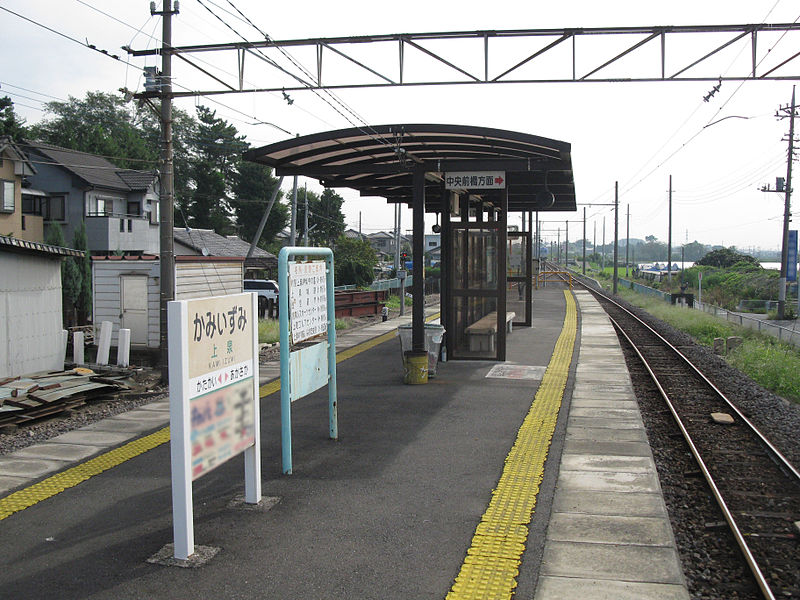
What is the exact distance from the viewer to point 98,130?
5112 centimetres

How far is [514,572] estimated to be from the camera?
16.2 ft

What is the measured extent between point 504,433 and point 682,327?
2041 cm

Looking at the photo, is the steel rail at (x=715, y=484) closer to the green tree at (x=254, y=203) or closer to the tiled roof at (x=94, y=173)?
the tiled roof at (x=94, y=173)

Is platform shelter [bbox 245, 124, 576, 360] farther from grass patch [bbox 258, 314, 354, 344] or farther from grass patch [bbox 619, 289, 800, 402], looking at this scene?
grass patch [bbox 619, 289, 800, 402]

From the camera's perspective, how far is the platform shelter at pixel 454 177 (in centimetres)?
1162

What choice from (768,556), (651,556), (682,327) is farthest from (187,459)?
(682,327)

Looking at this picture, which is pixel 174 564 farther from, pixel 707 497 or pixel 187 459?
pixel 707 497

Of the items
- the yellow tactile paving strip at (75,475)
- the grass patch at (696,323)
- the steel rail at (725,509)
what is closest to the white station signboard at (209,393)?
the yellow tactile paving strip at (75,475)

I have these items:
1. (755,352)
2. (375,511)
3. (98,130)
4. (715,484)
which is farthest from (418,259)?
(98,130)

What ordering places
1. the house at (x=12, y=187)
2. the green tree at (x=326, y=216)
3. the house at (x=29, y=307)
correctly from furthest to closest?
the green tree at (x=326, y=216) < the house at (x=12, y=187) < the house at (x=29, y=307)

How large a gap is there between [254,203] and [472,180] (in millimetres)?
48482

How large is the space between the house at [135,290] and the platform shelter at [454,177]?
4583 millimetres

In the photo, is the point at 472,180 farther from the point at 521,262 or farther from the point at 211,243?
the point at 211,243

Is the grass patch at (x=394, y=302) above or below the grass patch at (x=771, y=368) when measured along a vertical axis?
above
